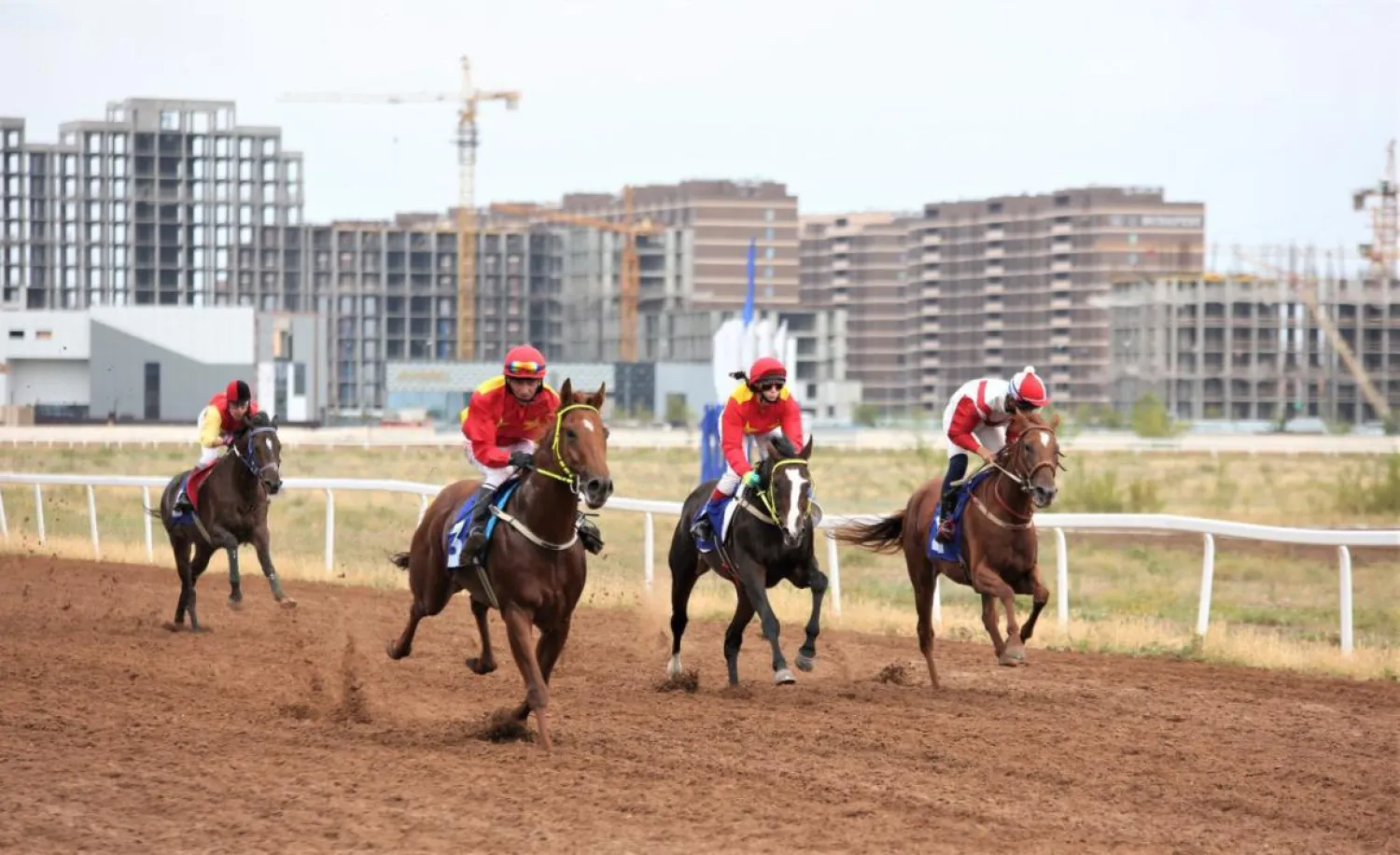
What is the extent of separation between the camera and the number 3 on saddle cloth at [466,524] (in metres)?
9.36

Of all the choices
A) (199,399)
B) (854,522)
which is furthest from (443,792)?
(199,399)

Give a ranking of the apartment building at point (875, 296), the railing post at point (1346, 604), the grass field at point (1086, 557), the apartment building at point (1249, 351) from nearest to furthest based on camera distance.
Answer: the railing post at point (1346, 604)
the grass field at point (1086, 557)
the apartment building at point (1249, 351)
the apartment building at point (875, 296)

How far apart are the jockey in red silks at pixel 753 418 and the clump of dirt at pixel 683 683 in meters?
0.88

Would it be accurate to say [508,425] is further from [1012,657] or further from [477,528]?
[1012,657]

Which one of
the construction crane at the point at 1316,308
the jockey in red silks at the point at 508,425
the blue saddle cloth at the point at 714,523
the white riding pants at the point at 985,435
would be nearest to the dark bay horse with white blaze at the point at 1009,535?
the white riding pants at the point at 985,435

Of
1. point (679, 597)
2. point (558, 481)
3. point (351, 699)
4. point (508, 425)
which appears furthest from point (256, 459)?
point (558, 481)

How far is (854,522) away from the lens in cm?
1316

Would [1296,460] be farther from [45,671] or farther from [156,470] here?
[45,671]

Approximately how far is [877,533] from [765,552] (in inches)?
82.3

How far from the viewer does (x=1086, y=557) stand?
2659cm

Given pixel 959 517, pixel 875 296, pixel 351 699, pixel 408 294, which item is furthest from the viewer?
pixel 875 296

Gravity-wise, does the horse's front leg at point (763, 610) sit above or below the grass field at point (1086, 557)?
above

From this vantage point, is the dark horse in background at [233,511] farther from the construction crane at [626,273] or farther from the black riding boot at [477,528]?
the construction crane at [626,273]

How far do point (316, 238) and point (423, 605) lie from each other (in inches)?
5090
